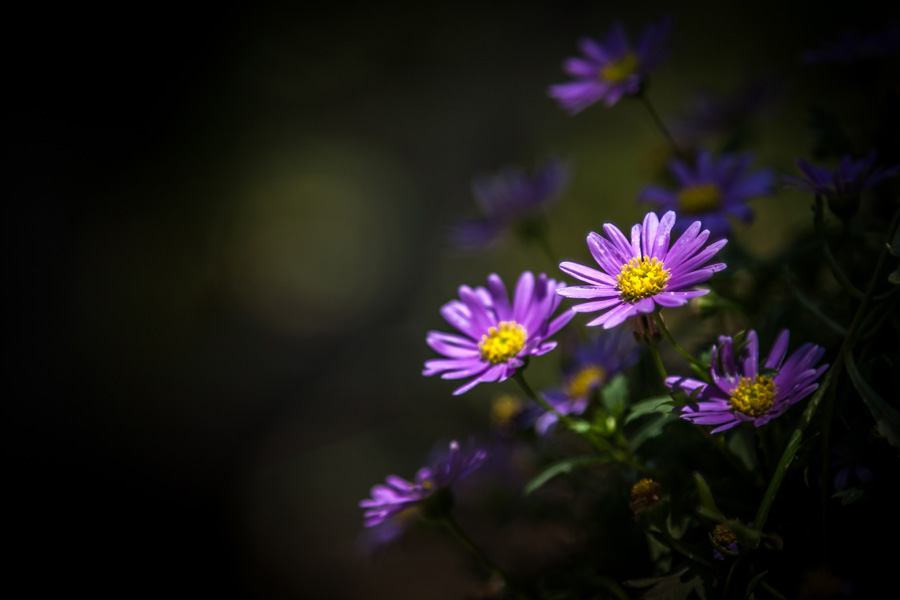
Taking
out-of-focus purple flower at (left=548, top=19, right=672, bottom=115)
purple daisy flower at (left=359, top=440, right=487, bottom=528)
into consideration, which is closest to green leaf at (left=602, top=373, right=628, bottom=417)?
purple daisy flower at (left=359, top=440, right=487, bottom=528)

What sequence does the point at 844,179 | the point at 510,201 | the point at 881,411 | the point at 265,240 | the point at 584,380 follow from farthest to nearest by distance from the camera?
the point at 265,240 < the point at 510,201 < the point at 584,380 < the point at 844,179 < the point at 881,411

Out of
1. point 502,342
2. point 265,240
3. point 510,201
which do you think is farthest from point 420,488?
point 265,240

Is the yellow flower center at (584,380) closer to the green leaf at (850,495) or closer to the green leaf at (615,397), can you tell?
the green leaf at (615,397)

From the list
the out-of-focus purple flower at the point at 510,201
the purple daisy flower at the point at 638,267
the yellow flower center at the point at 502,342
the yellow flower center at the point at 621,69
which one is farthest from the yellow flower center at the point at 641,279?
the out-of-focus purple flower at the point at 510,201

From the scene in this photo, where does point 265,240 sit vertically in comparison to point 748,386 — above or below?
above

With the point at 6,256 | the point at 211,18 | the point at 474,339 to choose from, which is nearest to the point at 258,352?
the point at 6,256

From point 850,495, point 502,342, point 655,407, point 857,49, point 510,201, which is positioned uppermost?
point 510,201

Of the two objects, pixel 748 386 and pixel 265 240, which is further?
pixel 265 240

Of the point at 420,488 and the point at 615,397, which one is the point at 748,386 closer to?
the point at 615,397
